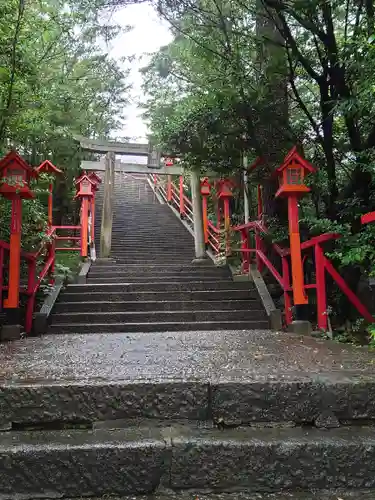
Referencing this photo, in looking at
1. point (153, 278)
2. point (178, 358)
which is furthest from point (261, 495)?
point (153, 278)

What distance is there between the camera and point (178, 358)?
286 centimetres

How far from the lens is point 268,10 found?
202 inches

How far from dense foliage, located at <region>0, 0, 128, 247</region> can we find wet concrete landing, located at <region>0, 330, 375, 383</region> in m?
2.32

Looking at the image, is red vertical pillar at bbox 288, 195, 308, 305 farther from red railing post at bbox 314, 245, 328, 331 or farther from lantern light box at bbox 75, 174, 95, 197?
lantern light box at bbox 75, 174, 95, 197

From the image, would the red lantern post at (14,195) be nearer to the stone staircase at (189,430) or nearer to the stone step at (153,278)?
the stone staircase at (189,430)

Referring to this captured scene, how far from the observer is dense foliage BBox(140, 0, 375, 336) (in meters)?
4.36

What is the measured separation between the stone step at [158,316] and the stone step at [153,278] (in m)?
1.31

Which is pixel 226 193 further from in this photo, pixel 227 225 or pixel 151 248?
pixel 151 248

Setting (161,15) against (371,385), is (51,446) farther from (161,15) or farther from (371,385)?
(161,15)

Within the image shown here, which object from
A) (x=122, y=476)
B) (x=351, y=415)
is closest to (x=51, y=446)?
(x=122, y=476)

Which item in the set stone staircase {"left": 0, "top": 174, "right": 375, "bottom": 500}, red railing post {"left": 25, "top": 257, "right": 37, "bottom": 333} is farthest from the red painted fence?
red railing post {"left": 25, "top": 257, "right": 37, "bottom": 333}

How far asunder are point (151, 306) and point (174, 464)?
409cm

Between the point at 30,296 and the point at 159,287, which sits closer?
the point at 30,296

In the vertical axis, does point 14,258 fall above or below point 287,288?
above
